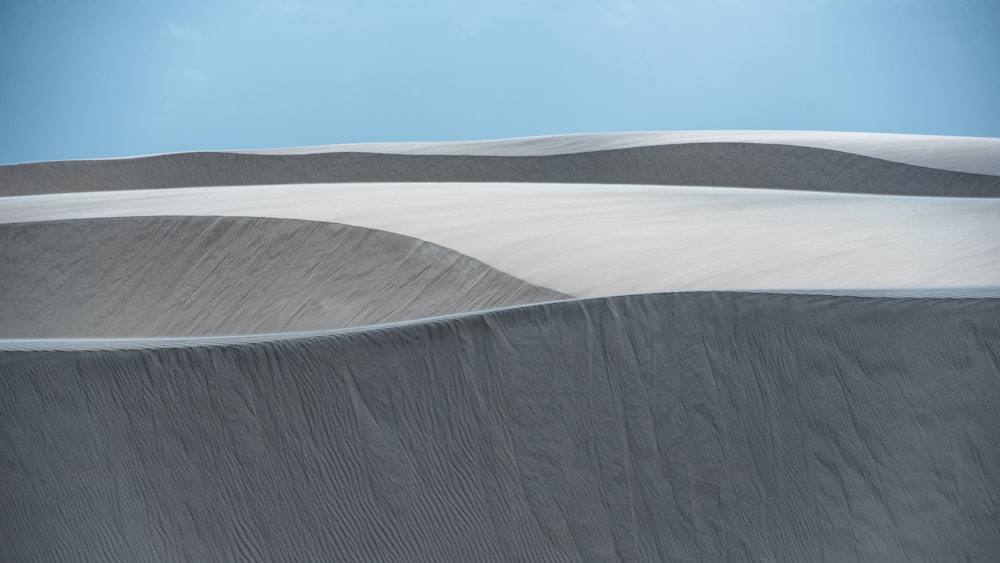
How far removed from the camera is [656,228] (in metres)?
2.75

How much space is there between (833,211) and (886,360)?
1.83m

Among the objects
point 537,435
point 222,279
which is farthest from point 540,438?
point 222,279

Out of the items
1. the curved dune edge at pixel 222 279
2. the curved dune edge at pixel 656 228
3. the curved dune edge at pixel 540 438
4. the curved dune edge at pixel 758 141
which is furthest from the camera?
the curved dune edge at pixel 758 141

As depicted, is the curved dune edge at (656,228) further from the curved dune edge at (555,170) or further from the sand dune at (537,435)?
the curved dune edge at (555,170)

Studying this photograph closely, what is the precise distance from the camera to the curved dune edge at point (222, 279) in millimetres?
2508

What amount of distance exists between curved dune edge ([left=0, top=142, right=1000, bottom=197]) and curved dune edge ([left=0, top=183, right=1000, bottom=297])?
48.9 inches

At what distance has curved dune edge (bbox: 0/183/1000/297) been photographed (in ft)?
6.89

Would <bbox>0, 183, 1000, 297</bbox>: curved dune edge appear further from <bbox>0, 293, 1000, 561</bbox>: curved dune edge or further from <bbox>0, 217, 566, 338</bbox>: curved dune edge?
<bbox>0, 293, 1000, 561</bbox>: curved dune edge

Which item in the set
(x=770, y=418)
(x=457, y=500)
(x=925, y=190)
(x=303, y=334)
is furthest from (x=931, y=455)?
(x=925, y=190)

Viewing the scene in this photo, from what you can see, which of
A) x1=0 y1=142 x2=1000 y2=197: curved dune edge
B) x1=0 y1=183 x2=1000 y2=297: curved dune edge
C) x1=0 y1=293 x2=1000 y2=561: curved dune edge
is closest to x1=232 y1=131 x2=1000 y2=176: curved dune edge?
x1=0 y1=142 x2=1000 y2=197: curved dune edge

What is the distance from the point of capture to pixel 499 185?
4137 millimetres

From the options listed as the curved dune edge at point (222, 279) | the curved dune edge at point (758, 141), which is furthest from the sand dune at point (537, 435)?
the curved dune edge at point (758, 141)

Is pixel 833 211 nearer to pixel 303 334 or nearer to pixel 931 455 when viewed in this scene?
pixel 931 455

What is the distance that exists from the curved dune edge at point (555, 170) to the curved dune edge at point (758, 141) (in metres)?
0.07
